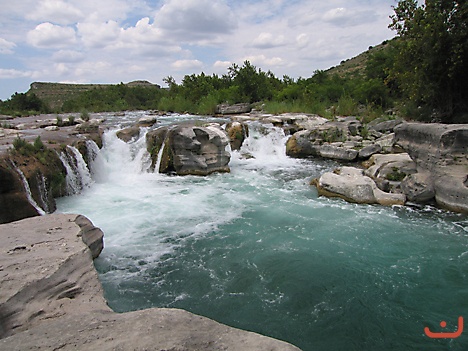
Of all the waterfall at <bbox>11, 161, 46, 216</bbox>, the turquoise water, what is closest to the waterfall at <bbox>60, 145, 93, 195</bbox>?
the turquoise water

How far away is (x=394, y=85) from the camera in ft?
68.4

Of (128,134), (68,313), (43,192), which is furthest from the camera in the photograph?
(128,134)

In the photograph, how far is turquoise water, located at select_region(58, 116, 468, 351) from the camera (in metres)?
4.13

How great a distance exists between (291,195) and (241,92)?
760 inches

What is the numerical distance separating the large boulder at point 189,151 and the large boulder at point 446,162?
6313 mm

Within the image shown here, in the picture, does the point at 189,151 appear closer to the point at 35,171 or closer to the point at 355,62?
the point at 35,171

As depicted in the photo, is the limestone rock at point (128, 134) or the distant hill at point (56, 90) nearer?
the limestone rock at point (128, 134)

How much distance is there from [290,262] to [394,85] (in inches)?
760

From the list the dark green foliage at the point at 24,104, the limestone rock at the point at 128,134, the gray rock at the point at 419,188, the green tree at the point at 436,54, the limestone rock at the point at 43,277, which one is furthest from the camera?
the dark green foliage at the point at 24,104

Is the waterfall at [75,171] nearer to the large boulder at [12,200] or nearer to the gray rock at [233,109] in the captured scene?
the large boulder at [12,200]

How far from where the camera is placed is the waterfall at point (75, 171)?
9.28 meters

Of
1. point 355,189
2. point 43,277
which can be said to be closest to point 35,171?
point 43,277

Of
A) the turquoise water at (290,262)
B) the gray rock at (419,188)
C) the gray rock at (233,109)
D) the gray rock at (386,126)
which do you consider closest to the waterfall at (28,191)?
the turquoise water at (290,262)

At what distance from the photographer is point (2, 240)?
377cm
